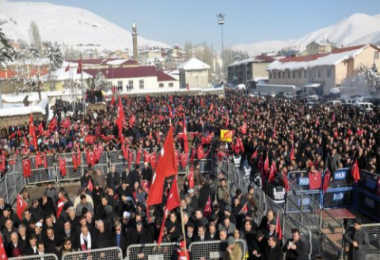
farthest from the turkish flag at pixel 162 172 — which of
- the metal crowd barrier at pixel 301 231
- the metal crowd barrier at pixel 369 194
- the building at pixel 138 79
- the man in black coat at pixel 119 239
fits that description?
the building at pixel 138 79

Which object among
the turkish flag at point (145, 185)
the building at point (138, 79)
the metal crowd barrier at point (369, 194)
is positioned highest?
the building at point (138, 79)

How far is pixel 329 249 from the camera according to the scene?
25.7 ft

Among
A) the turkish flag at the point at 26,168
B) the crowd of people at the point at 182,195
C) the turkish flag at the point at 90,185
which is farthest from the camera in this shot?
the turkish flag at the point at 26,168

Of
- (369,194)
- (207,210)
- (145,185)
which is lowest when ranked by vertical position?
(369,194)

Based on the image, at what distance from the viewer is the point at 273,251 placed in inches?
260

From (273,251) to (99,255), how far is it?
3009mm

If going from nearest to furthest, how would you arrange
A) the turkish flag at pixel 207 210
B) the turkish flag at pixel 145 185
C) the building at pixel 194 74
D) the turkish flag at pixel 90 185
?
the turkish flag at pixel 207 210, the turkish flag at pixel 145 185, the turkish flag at pixel 90 185, the building at pixel 194 74

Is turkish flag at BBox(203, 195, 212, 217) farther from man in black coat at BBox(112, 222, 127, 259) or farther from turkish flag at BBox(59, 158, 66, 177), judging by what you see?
turkish flag at BBox(59, 158, 66, 177)

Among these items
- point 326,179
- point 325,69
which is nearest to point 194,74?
point 325,69

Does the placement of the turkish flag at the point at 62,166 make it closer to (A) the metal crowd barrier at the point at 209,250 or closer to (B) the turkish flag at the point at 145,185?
(B) the turkish flag at the point at 145,185

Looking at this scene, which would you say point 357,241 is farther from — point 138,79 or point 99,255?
point 138,79

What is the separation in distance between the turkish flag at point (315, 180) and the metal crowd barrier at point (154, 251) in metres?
5.70

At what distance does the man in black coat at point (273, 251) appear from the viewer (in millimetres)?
6594

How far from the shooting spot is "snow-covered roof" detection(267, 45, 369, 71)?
170 ft
